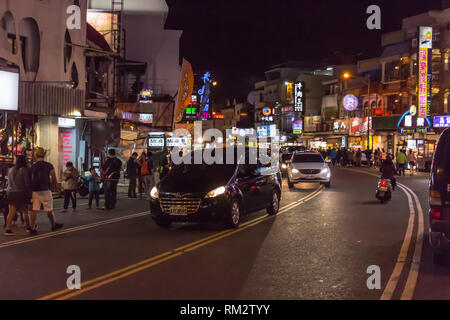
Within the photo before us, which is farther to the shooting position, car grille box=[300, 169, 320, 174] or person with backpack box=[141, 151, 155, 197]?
car grille box=[300, 169, 320, 174]

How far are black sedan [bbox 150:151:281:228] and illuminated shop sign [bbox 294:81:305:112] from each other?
228 feet

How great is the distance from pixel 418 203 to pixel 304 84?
6511cm

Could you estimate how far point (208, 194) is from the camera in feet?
40.5

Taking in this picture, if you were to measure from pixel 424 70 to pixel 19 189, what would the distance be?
38071 mm

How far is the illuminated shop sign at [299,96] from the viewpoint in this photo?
82.4m

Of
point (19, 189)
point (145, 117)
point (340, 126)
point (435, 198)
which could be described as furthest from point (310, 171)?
point (340, 126)

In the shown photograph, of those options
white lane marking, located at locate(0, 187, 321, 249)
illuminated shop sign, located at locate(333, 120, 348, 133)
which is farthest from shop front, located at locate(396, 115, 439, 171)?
white lane marking, located at locate(0, 187, 321, 249)

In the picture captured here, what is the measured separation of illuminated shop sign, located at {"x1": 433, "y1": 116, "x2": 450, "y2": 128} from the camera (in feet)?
138

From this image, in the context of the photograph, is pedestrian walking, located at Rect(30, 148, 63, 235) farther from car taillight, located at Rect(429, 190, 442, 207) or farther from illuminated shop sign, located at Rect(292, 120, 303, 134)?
illuminated shop sign, located at Rect(292, 120, 303, 134)

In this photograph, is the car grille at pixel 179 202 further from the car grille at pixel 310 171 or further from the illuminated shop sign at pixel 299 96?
the illuminated shop sign at pixel 299 96

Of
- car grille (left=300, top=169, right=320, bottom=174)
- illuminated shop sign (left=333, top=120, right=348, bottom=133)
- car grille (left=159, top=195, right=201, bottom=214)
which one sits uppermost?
illuminated shop sign (left=333, top=120, right=348, bottom=133)

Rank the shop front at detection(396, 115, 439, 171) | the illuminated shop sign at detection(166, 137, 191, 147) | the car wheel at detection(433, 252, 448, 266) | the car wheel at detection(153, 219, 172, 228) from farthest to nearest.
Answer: the shop front at detection(396, 115, 439, 171) → the illuminated shop sign at detection(166, 137, 191, 147) → the car wheel at detection(153, 219, 172, 228) → the car wheel at detection(433, 252, 448, 266)

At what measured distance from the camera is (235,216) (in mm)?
12719
